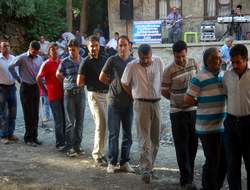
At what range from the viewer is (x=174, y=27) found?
24.3 metres

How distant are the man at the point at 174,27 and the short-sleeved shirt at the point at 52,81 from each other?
600 inches

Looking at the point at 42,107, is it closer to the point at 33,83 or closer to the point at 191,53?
the point at 33,83

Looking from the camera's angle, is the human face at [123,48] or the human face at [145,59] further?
the human face at [123,48]

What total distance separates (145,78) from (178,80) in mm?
579

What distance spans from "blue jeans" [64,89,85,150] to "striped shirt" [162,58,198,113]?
2306 millimetres

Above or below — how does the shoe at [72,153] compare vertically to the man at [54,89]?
below

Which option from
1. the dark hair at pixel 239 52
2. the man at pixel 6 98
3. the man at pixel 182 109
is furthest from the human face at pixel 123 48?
the man at pixel 6 98

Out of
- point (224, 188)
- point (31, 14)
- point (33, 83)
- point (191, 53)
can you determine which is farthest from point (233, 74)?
point (31, 14)

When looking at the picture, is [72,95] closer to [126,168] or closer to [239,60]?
[126,168]

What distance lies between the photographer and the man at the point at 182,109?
22.0ft

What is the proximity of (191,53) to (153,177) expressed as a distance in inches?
584

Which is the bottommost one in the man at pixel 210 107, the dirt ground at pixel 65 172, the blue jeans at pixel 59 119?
the dirt ground at pixel 65 172

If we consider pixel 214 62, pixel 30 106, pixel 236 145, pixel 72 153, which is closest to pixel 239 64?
pixel 214 62

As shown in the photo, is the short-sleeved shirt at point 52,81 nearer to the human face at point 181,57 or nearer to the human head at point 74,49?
the human head at point 74,49
